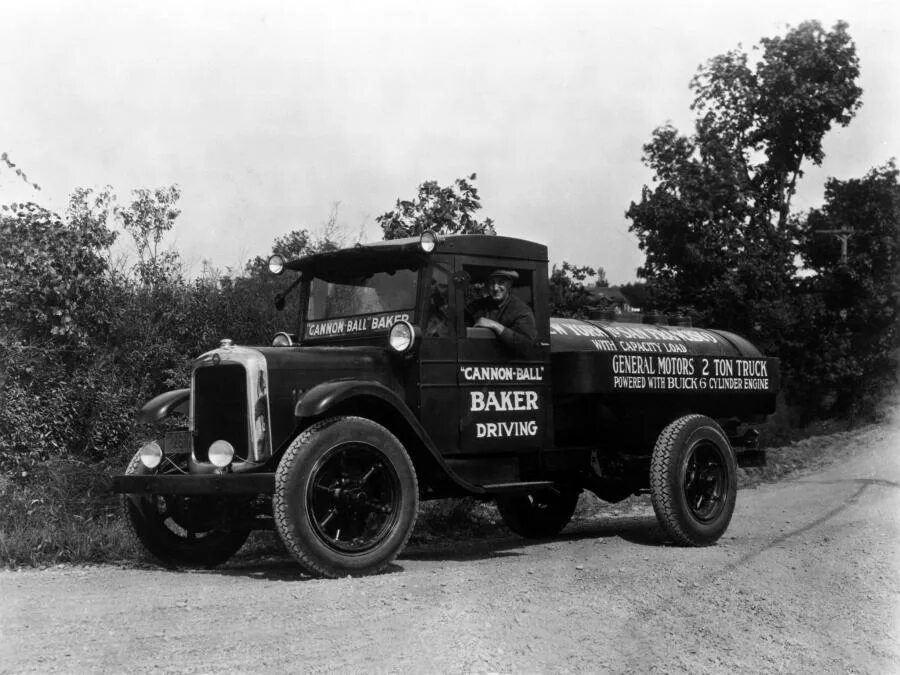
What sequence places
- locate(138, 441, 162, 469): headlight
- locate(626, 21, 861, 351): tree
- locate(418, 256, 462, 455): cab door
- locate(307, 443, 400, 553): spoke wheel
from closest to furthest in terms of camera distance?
1. locate(307, 443, 400, 553): spoke wheel
2. locate(138, 441, 162, 469): headlight
3. locate(418, 256, 462, 455): cab door
4. locate(626, 21, 861, 351): tree

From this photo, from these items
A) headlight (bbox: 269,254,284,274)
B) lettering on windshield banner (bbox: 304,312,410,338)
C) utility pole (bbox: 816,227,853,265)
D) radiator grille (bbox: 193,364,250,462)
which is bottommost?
radiator grille (bbox: 193,364,250,462)

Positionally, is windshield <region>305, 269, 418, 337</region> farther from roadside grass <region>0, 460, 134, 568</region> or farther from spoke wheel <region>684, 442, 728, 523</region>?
spoke wheel <region>684, 442, 728, 523</region>

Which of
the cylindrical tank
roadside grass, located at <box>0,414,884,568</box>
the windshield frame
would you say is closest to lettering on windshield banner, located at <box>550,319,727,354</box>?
the cylindrical tank

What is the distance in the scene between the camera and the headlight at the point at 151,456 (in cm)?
706

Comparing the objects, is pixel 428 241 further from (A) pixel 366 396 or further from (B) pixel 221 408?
(B) pixel 221 408

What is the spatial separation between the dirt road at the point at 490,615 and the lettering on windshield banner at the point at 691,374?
136 centimetres

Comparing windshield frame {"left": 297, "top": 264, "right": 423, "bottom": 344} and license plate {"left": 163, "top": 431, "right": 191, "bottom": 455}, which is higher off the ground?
windshield frame {"left": 297, "top": 264, "right": 423, "bottom": 344}

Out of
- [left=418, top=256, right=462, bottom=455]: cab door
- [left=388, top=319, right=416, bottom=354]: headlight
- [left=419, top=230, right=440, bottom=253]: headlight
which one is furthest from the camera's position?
[left=418, top=256, right=462, bottom=455]: cab door

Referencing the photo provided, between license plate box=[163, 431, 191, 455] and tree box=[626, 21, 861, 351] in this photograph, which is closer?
license plate box=[163, 431, 191, 455]

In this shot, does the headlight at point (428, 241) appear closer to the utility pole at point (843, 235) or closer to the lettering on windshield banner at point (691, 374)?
the lettering on windshield banner at point (691, 374)

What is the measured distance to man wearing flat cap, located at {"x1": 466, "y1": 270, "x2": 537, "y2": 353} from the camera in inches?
313

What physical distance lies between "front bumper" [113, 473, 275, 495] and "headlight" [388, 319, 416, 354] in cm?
139

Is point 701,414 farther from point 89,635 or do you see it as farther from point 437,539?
point 89,635

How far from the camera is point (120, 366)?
10445 mm
